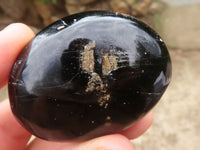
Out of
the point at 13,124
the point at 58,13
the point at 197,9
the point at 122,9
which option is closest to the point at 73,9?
the point at 58,13

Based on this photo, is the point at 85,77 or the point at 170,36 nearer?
the point at 85,77

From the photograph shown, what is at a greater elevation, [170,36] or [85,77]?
[85,77]

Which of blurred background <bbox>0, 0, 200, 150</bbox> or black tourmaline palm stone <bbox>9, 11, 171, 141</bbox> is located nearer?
black tourmaline palm stone <bbox>9, 11, 171, 141</bbox>

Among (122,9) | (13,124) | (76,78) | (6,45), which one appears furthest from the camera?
(122,9)

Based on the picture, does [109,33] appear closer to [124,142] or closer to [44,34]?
[44,34]

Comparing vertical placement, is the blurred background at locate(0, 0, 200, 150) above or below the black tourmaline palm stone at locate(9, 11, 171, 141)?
below
